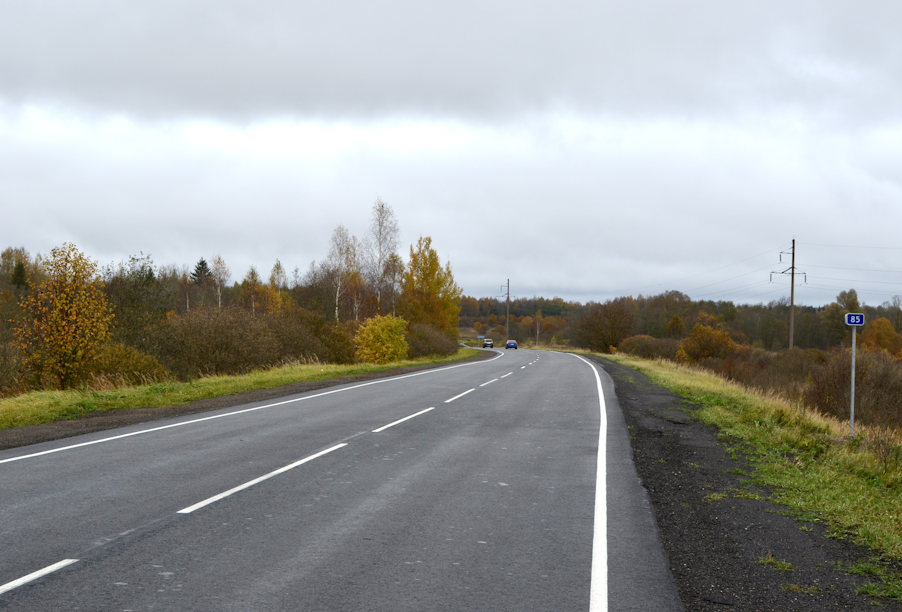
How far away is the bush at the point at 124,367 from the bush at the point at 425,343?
23.5 metres

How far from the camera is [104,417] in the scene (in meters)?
13.1

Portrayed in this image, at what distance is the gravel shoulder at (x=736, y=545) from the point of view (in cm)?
459

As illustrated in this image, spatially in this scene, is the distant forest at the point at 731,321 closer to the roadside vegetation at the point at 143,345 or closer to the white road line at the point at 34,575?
the roadside vegetation at the point at 143,345

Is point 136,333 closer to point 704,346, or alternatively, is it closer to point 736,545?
point 736,545

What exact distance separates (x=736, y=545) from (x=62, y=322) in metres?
17.2

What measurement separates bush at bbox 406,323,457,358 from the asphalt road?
3329cm

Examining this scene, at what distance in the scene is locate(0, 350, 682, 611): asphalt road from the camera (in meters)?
4.42

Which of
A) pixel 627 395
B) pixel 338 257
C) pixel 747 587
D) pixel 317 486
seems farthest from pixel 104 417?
pixel 338 257

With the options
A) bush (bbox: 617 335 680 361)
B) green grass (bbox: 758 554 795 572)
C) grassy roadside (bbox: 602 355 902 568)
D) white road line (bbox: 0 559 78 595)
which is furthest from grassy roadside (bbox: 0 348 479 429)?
bush (bbox: 617 335 680 361)

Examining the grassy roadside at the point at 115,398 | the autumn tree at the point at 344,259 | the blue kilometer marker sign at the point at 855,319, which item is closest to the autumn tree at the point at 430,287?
the autumn tree at the point at 344,259

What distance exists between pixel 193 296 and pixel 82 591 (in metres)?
72.1

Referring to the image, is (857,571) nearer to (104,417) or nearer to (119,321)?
(104,417)

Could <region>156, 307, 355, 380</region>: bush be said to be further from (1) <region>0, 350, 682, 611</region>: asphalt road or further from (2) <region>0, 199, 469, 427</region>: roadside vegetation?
(1) <region>0, 350, 682, 611</region>: asphalt road

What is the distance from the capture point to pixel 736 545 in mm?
5738
